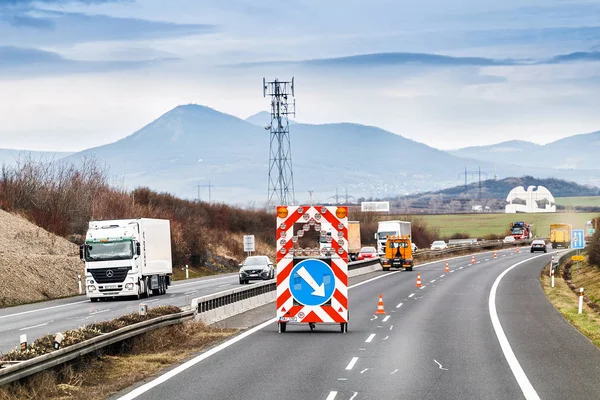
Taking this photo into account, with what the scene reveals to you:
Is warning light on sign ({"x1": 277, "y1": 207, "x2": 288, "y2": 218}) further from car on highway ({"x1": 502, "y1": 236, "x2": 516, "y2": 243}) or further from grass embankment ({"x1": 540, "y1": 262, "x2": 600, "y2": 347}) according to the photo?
car on highway ({"x1": 502, "y1": 236, "x2": 516, "y2": 243})

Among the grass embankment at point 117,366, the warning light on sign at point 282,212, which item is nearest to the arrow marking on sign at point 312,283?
the warning light on sign at point 282,212

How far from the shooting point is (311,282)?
2416 cm

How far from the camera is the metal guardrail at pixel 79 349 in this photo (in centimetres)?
1325

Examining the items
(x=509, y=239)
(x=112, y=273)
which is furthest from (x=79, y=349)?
(x=509, y=239)

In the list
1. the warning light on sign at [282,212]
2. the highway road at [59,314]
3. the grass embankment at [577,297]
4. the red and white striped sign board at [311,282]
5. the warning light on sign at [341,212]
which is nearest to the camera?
the warning light on sign at [341,212]

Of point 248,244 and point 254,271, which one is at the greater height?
point 248,244

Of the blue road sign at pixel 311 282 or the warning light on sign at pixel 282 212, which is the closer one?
the warning light on sign at pixel 282 212

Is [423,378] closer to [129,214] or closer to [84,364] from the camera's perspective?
[84,364]

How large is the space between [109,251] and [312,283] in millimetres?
19277

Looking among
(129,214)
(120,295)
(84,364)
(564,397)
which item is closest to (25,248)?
(120,295)

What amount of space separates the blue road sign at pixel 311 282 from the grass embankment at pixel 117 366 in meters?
1.96

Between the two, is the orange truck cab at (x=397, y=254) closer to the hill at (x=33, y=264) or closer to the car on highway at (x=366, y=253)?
the car on highway at (x=366, y=253)

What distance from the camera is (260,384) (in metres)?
15.6

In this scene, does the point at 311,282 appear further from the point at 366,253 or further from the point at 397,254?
the point at 366,253
